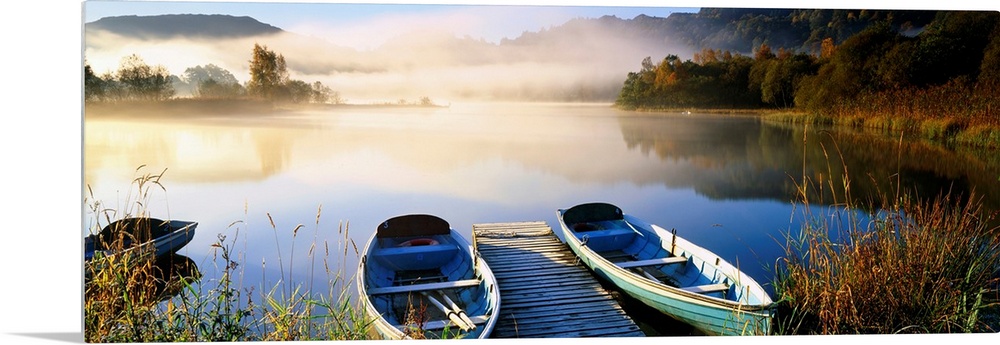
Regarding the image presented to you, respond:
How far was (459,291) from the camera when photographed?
507cm

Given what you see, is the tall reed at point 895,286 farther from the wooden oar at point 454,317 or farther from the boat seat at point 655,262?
the wooden oar at point 454,317

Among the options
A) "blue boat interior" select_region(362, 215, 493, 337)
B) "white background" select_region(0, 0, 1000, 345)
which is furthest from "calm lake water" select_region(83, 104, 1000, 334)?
"white background" select_region(0, 0, 1000, 345)

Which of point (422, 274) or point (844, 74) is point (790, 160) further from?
point (422, 274)

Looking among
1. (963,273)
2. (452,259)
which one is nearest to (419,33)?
(452,259)

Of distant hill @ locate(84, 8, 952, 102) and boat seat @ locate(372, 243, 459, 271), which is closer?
distant hill @ locate(84, 8, 952, 102)

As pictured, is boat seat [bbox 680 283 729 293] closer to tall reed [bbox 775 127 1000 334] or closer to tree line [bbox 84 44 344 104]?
tall reed [bbox 775 127 1000 334]

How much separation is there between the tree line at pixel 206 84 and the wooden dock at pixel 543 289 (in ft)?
7.17

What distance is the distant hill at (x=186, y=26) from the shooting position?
4.16 meters

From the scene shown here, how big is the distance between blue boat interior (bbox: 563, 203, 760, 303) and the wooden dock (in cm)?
33

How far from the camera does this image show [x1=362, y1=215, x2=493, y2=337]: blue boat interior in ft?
15.5

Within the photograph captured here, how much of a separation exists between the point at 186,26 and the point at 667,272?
424cm

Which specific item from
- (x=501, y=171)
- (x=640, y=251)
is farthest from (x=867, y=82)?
(x=501, y=171)

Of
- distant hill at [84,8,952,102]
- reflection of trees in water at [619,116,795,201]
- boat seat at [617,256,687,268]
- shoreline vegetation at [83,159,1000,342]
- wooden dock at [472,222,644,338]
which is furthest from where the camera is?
reflection of trees in water at [619,116,795,201]

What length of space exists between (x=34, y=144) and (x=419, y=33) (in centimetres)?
261
